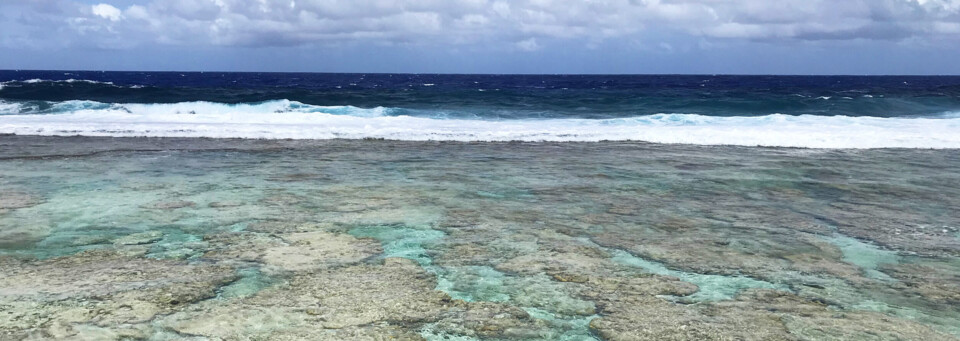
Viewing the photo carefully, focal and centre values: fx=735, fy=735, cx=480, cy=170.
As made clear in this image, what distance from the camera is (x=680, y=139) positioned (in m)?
15.2

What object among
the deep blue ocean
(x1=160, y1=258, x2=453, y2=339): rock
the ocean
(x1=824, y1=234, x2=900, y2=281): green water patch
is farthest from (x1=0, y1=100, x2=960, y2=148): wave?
(x1=160, y1=258, x2=453, y2=339): rock

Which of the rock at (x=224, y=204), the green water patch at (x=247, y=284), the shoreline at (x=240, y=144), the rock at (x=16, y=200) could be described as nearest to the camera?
the green water patch at (x=247, y=284)

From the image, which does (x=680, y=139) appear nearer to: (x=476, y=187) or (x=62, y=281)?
(x=476, y=187)

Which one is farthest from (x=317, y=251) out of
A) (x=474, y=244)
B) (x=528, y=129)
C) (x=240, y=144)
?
(x=528, y=129)

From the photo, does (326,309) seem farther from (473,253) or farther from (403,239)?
(403,239)

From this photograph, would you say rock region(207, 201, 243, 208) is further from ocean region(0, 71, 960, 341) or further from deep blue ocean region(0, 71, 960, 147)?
deep blue ocean region(0, 71, 960, 147)

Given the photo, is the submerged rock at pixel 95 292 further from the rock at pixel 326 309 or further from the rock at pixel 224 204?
the rock at pixel 224 204

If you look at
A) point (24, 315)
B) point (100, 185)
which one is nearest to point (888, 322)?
point (24, 315)

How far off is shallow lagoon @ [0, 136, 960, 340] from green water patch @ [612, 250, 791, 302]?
2 cm

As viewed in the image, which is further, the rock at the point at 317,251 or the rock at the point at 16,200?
the rock at the point at 16,200

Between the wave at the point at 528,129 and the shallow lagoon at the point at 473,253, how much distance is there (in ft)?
17.6

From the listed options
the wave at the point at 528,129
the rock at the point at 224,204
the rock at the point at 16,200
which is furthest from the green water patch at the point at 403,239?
the wave at the point at 528,129

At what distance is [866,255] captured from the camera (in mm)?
5336

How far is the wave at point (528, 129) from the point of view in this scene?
15.2 meters
